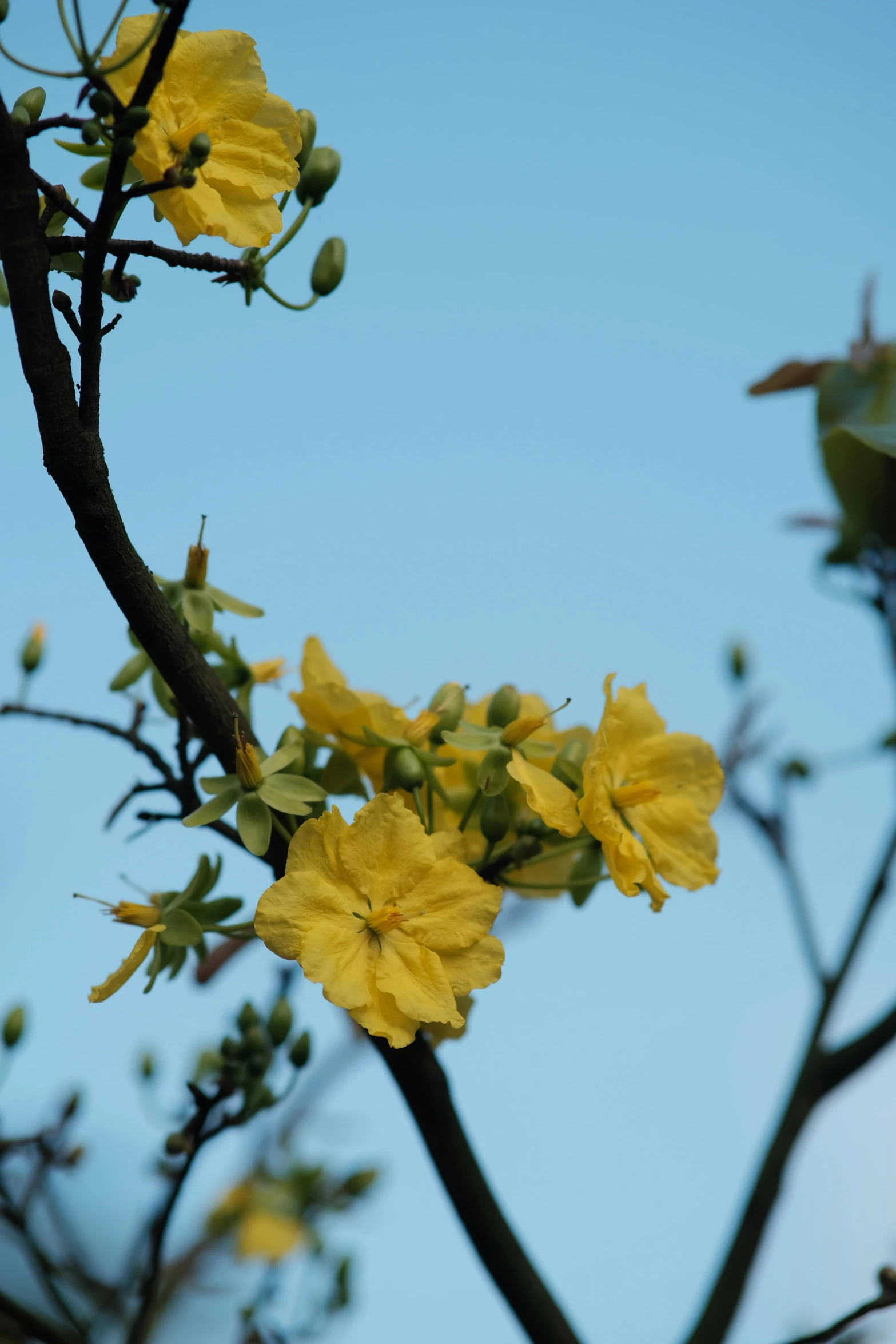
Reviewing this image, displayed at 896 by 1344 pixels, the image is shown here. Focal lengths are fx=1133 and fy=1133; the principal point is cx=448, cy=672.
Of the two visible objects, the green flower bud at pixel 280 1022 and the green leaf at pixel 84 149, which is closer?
the green leaf at pixel 84 149

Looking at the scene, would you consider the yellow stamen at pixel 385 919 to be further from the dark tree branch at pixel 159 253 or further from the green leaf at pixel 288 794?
the dark tree branch at pixel 159 253

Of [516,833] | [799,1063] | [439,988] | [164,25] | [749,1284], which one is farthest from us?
[799,1063]

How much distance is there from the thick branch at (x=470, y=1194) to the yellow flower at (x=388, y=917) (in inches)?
5.0

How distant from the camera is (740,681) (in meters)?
2.06

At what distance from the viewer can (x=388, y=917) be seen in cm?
87

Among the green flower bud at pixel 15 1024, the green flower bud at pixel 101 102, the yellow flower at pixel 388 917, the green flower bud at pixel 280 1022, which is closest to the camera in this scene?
the green flower bud at pixel 101 102

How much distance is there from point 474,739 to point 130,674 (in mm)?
347

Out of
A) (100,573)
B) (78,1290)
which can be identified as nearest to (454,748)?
(100,573)

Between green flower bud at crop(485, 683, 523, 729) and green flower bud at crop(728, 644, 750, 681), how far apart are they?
1.13m

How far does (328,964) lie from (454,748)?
0.98ft

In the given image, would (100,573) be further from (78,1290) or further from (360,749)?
(78,1290)

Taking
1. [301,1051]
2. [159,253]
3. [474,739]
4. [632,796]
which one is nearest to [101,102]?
[159,253]

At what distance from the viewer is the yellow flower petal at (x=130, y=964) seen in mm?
874

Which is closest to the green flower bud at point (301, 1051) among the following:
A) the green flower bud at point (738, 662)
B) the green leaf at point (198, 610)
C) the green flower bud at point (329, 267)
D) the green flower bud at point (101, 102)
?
the green leaf at point (198, 610)
